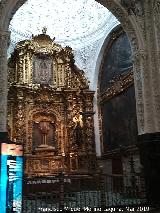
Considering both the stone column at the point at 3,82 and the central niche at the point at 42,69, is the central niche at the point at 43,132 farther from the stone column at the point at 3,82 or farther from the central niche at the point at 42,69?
the stone column at the point at 3,82

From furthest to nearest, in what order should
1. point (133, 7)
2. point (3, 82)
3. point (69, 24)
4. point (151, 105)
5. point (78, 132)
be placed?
point (69, 24) < point (78, 132) < point (133, 7) < point (151, 105) < point (3, 82)

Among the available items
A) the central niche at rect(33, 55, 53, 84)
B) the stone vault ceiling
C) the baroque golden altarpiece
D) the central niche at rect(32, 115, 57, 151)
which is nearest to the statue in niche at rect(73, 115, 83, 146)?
the baroque golden altarpiece

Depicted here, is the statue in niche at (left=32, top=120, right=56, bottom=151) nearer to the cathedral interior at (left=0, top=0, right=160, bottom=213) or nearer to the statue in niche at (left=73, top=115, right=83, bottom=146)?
the cathedral interior at (left=0, top=0, right=160, bottom=213)

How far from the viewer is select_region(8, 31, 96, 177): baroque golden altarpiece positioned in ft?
54.0

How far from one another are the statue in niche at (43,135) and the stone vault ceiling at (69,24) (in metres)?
3.88

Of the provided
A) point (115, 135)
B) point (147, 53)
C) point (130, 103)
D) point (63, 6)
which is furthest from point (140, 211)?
point (63, 6)

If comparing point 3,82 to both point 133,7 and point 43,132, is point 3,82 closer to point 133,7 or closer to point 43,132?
point 133,7

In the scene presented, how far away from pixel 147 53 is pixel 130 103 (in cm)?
436

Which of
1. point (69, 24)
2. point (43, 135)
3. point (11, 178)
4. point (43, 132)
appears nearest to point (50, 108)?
point (43, 132)

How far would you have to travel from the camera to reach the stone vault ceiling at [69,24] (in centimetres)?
1772

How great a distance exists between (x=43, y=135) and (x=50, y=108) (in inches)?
64.1

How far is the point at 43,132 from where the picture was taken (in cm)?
1697

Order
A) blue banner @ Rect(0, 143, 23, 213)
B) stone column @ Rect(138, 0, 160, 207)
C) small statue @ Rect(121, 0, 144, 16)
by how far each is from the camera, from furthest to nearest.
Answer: small statue @ Rect(121, 0, 144, 16)
stone column @ Rect(138, 0, 160, 207)
blue banner @ Rect(0, 143, 23, 213)

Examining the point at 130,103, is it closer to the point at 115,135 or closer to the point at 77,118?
the point at 115,135
